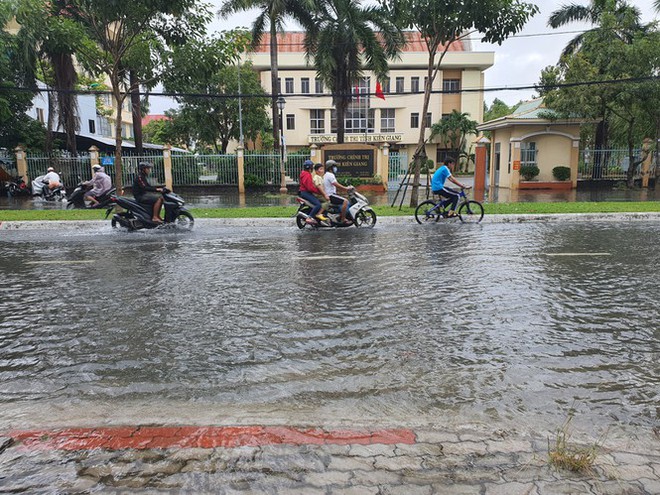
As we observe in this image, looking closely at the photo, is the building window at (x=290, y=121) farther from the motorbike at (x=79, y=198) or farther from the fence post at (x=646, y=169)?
the motorbike at (x=79, y=198)

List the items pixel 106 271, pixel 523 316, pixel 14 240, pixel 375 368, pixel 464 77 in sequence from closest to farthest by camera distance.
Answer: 1. pixel 375 368
2. pixel 523 316
3. pixel 106 271
4. pixel 14 240
5. pixel 464 77

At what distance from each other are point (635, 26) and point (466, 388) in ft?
100

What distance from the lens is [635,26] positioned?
2806 centimetres

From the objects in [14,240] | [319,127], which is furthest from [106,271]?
[319,127]

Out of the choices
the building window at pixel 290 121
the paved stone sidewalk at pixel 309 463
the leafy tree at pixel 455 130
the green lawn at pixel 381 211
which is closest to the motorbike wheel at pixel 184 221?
the green lawn at pixel 381 211

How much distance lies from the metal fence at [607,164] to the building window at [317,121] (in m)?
32.3

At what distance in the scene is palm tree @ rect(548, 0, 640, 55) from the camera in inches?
1075

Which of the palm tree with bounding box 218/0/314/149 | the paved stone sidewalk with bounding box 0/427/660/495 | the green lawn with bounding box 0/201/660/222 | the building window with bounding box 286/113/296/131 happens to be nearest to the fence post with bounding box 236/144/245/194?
the palm tree with bounding box 218/0/314/149

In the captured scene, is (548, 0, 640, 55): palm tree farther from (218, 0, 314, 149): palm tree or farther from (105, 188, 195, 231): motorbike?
(105, 188, 195, 231): motorbike

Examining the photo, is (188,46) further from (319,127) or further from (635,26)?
(319,127)

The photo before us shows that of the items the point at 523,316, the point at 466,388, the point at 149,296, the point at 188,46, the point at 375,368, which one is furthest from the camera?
the point at 188,46

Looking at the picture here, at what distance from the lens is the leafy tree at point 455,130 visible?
5400cm

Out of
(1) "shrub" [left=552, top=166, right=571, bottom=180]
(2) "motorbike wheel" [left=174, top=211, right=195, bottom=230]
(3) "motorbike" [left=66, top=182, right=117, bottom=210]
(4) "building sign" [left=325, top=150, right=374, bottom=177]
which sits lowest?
(2) "motorbike wheel" [left=174, top=211, right=195, bottom=230]

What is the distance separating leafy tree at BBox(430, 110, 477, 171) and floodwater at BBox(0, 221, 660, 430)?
46.7 metres
